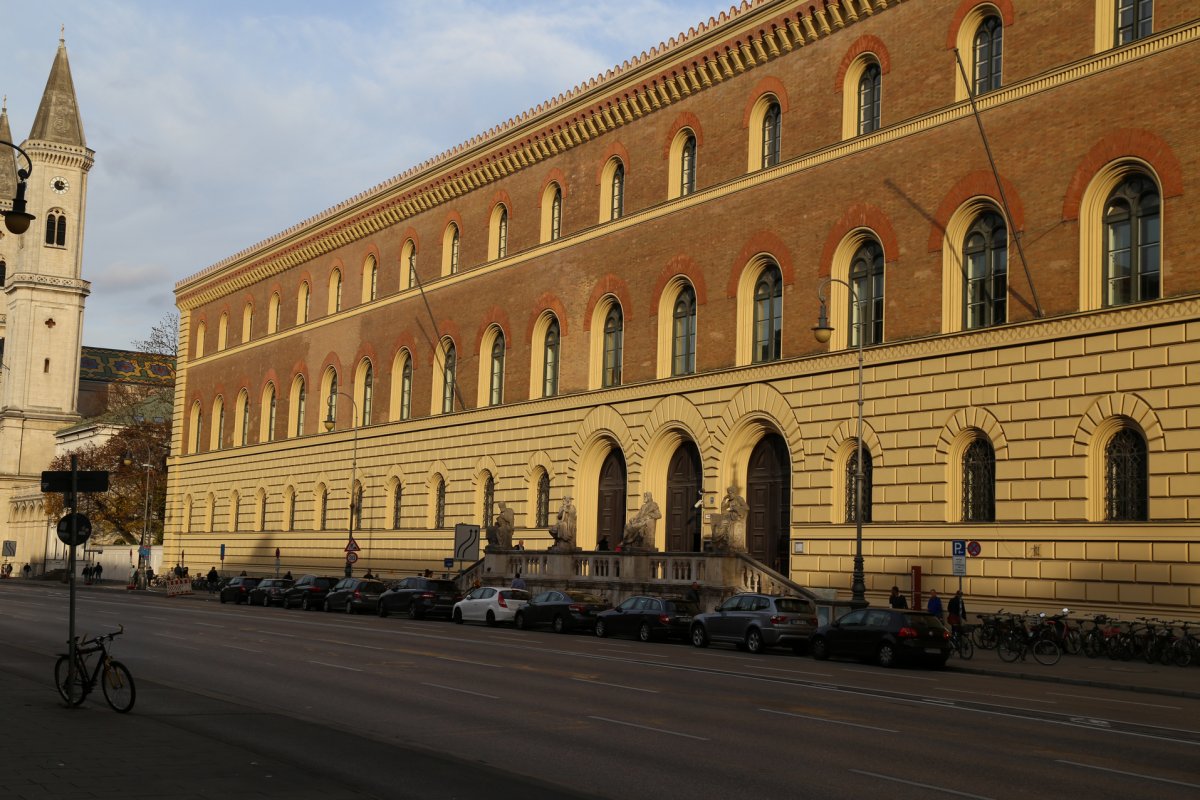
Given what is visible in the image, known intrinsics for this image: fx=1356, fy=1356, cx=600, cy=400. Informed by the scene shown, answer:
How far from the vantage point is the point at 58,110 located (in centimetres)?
12288

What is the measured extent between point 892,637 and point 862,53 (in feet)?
58.7

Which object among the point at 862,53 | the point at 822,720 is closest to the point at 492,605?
the point at 862,53

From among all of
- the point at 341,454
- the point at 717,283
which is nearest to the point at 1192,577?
the point at 717,283

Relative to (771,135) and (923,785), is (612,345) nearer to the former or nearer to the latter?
(771,135)

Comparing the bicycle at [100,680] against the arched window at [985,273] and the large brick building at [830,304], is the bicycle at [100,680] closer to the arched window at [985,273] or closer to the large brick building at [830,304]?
the large brick building at [830,304]

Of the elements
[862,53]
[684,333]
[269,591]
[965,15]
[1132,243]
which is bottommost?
[269,591]

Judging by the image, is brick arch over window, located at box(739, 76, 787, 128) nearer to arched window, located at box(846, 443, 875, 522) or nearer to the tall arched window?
arched window, located at box(846, 443, 875, 522)

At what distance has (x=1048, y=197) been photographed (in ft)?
106

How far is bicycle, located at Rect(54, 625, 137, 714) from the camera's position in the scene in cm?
1643

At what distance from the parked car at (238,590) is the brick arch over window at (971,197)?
3762 cm

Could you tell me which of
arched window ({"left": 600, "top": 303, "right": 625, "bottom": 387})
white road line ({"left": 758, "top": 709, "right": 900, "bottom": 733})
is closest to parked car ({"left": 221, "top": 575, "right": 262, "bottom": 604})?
arched window ({"left": 600, "top": 303, "right": 625, "bottom": 387})

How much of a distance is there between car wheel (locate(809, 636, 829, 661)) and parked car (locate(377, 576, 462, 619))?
64.7ft

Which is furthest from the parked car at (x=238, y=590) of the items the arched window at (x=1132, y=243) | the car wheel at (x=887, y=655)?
the arched window at (x=1132, y=243)

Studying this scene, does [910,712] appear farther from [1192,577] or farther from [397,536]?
[397,536]
